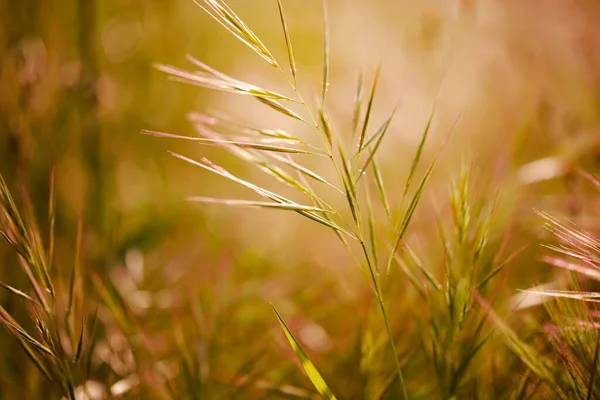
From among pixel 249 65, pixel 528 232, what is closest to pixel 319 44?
pixel 249 65

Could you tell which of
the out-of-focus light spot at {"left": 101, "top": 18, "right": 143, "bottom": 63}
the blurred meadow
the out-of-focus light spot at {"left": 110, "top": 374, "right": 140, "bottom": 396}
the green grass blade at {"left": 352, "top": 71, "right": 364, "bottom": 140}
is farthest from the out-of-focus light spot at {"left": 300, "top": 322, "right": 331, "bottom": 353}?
the out-of-focus light spot at {"left": 101, "top": 18, "right": 143, "bottom": 63}

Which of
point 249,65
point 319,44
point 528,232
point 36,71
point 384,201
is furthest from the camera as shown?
point 319,44

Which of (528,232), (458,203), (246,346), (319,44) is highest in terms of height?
(319,44)

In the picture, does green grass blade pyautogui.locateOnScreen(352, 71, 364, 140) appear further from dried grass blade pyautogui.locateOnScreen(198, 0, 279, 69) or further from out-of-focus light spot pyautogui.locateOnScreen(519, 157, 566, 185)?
out-of-focus light spot pyautogui.locateOnScreen(519, 157, 566, 185)

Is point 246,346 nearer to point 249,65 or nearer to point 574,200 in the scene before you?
point 574,200

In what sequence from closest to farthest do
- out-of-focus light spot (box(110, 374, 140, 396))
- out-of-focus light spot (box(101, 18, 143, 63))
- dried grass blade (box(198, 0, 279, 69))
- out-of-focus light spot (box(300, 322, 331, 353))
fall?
dried grass blade (box(198, 0, 279, 69)) → out-of-focus light spot (box(110, 374, 140, 396)) → out-of-focus light spot (box(300, 322, 331, 353)) → out-of-focus light spot (box(101, 18, 143, 63))

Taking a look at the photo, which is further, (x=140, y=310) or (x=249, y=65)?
(x=249, y=65)

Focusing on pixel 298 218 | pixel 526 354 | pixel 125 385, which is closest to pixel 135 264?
pixel 125 385

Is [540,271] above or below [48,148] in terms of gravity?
below

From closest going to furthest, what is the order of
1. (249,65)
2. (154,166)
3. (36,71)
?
(36,71) → (154,166) → (249,65)
